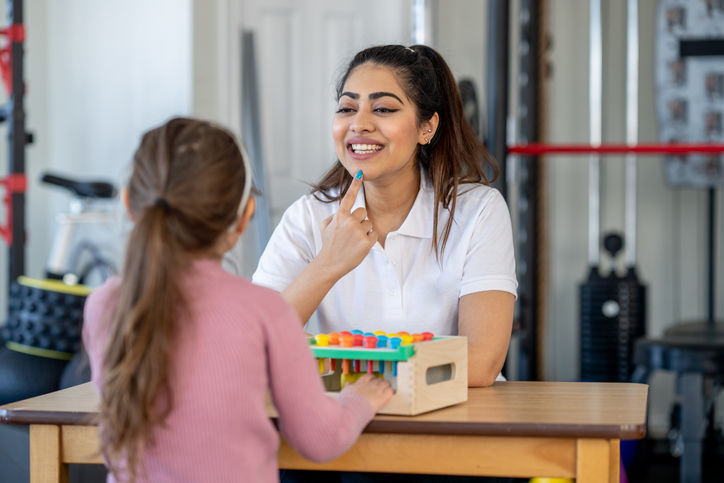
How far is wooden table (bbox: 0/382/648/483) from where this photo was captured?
1.19 metres

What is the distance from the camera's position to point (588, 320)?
341 centimetres

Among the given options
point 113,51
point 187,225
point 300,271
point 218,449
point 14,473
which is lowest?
point 14,473

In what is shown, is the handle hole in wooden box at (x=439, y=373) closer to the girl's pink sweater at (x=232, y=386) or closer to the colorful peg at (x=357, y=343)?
the colorful peg at (x=357, y=343)

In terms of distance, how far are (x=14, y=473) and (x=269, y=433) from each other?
1.07 metres

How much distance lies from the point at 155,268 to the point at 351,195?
75 cm

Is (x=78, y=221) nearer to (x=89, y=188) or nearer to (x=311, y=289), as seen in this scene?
(x=89, y=188)

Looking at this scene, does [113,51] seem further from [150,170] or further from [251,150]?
[150,170]

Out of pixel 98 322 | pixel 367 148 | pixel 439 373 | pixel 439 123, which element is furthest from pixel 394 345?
pixel 439 123

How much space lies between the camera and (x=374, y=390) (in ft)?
4.08

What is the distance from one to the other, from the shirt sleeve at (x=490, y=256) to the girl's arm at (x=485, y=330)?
0.02m

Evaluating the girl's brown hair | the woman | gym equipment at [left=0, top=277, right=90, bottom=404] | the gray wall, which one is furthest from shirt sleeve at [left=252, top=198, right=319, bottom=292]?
the gray wall

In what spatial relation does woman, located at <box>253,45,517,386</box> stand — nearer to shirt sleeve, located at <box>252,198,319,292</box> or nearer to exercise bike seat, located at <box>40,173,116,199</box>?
Result: shirt sleeve, located at <box>252,198,319,292</box>

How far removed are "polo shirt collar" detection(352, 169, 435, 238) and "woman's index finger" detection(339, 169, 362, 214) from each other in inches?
3.4

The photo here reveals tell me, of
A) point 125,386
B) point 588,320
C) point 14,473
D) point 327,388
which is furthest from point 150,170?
point 588,320
